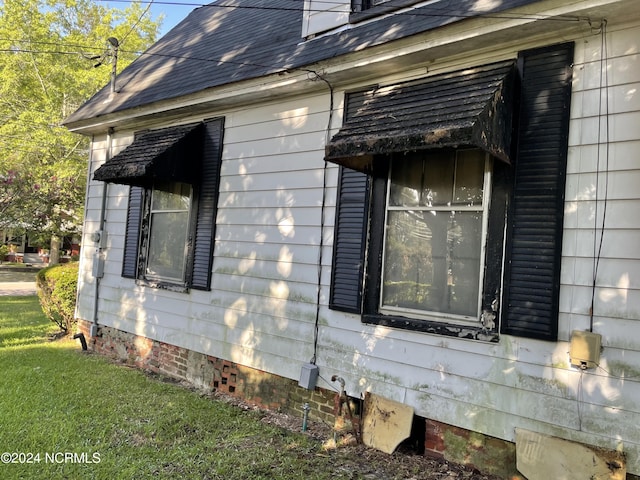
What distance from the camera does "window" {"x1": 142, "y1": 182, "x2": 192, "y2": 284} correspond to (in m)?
6.11

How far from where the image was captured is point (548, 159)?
133 inches

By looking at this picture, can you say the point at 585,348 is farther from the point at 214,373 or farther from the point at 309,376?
the point at 214,373

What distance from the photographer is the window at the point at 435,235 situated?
12.3 ft

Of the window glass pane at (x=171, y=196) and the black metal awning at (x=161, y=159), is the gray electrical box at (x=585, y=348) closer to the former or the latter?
the black metal awning at (x=161, y=159)

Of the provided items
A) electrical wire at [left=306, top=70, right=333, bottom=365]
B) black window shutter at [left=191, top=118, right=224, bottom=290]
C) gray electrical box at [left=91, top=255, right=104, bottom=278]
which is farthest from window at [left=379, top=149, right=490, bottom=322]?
gray electrical box at [left=91, top=255, right=104, bottom=278]

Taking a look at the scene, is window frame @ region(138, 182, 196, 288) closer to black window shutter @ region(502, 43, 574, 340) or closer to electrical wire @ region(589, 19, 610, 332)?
black window shutter @ region(502, 43, 574, 340)

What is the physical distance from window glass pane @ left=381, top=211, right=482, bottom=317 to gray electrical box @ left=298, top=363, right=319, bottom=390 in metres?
0.97

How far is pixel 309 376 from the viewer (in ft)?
14.6

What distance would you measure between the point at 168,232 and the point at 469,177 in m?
4.10

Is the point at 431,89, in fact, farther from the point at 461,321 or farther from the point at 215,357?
the point at 215,357

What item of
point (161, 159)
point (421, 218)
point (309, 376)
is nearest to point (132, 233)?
Answer: point (161, 159)

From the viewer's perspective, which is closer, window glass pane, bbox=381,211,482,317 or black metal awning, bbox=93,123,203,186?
window glass pane, bbox=381,211,482,317

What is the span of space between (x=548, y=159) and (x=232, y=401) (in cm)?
400

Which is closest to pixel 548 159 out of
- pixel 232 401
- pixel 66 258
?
pixel 232 401
